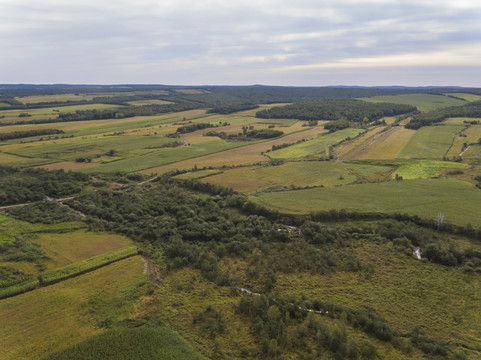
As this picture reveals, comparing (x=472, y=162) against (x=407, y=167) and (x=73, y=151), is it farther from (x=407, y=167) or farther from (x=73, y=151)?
(x=73, y=151)

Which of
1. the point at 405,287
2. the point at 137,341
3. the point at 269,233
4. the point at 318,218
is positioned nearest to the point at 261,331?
the point at 137,341

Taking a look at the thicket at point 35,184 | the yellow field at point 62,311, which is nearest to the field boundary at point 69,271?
the yellow field at point 62,311

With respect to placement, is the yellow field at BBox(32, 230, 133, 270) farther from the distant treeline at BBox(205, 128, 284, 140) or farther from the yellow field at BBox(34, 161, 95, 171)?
the distant treeline at BBox(205, 128, 284, 140)

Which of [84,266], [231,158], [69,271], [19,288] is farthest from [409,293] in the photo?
[231,158]

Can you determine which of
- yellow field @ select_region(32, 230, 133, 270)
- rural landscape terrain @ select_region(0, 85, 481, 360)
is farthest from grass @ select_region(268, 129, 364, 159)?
yellow field @ select_region(32, 230, 133, 270)

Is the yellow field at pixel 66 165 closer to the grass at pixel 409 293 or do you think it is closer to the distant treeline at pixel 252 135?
the distant treeline at pixel 252 135

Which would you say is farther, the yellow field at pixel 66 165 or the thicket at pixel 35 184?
the yellow field at pixel 66 165
